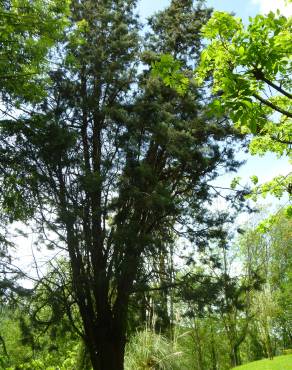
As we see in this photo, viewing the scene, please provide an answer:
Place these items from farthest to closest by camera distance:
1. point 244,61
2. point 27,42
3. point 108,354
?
1. point 108,354
2. point 27,42
3. point 244,61

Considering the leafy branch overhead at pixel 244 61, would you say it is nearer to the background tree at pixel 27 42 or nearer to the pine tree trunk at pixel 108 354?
the background tree at pixel 27 42

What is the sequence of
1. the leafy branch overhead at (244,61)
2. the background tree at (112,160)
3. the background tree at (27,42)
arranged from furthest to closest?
the background tree at (112,160)
the background tree at (27,42)
the leafy branch overhead at (244,61)

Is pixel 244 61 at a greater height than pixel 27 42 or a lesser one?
lesser

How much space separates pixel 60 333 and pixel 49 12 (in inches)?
247

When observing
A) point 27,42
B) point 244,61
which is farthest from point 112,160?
point 244,61

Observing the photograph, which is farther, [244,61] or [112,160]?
[112,160]

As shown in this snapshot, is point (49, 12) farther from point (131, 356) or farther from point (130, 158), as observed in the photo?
point (131, 356)

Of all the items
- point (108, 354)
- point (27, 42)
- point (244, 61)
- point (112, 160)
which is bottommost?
point (108, 354)

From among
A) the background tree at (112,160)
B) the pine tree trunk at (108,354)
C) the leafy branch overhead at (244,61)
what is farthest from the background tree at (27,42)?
the pine tree trunk at (108,354)

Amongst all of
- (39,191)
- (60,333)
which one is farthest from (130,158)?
(60,333)

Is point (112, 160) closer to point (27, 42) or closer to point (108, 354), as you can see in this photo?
point (27, 42)

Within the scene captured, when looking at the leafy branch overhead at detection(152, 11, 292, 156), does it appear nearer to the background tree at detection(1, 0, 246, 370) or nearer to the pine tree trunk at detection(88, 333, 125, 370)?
the background tree at detection(1, 0, 246, 370)

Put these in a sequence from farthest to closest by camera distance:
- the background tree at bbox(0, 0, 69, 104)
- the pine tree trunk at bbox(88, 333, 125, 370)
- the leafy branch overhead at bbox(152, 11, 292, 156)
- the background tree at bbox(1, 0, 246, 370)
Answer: the pine tree trunk at bbox(88, 333, 125, 370)
the background tree at bbox(1, 0, 246, 370)
the background tree at bbox(0, 0, 69, 104)
the leafy branch overhead at bbox(152, 11, 292, 156)

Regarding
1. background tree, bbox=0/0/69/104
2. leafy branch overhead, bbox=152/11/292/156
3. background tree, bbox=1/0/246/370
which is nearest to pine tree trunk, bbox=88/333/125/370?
background tree, bbox=1/0/246/370
